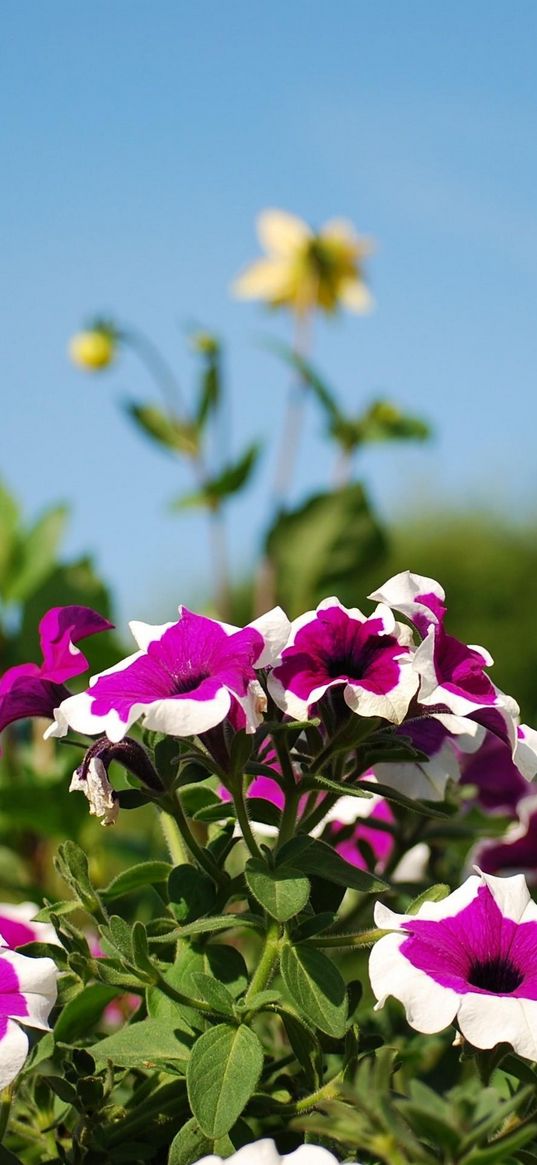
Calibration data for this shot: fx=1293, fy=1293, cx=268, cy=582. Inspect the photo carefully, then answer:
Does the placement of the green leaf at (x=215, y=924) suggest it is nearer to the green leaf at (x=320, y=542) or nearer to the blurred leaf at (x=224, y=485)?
the green leaf at (x=320, y=542)

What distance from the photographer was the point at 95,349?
6.22 feet

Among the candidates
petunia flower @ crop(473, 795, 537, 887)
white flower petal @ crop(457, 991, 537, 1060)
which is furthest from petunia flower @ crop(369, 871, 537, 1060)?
petunia flower @ crop(473, 795, 537, 887)

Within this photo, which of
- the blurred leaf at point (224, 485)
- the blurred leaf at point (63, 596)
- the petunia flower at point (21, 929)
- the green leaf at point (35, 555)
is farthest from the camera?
the blurred leaf at point (224, 485)

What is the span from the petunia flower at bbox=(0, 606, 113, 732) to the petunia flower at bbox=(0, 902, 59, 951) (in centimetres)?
14

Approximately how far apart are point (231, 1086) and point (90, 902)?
4.3 inches

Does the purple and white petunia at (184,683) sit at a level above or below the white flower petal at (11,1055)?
above

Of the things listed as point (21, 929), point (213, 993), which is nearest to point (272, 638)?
point (213, 993)

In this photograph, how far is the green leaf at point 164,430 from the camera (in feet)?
5.66

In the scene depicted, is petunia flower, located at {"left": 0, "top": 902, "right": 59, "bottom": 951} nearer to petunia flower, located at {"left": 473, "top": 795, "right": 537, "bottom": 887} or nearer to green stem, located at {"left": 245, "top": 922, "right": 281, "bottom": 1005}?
green stem, located at {"left": 245, "top": 922, "right": 281, "bottom": 1005}

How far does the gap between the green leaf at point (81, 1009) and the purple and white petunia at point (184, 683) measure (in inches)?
4.5

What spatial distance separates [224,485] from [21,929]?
3.12 feet

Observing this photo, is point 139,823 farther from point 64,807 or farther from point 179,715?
point 179,715

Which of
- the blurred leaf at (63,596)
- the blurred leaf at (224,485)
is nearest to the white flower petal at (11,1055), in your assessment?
the blurred leaf at (63,596)

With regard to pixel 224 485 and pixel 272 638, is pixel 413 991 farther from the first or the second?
pixel 224 485
